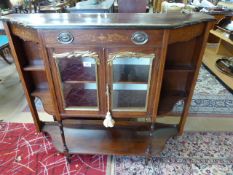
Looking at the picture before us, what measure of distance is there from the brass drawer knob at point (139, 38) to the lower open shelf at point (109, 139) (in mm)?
740

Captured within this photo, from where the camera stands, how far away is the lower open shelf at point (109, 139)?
1.41m

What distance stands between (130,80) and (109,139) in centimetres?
59

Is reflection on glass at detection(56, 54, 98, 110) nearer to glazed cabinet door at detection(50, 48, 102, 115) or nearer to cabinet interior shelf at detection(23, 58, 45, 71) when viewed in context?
glazed cabinet door at detection(50, 48, 102, 115)

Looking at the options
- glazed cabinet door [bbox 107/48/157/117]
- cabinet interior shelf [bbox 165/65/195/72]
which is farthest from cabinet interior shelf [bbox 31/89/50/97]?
cabinet interior shelf [bbox 165/65/195/72]

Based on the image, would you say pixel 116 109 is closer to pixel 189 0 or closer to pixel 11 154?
pixel 11 154

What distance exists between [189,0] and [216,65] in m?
2.34

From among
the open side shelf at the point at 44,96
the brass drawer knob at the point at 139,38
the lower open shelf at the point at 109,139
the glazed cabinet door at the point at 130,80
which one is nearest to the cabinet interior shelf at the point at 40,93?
the open side shelf at the point at 44,96

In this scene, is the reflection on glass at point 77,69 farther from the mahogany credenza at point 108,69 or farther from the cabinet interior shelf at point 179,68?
the cabinet interior shelf at point 179,68

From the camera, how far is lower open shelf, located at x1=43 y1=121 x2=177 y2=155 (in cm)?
141

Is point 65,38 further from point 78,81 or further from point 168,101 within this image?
point 168,101

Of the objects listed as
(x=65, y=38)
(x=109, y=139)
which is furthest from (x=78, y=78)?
(x=109, y=139)

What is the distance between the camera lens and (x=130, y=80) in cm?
117

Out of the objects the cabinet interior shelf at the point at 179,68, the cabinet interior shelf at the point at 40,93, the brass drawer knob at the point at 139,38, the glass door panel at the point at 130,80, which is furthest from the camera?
the cabinet interior shelf at the point at 40,93

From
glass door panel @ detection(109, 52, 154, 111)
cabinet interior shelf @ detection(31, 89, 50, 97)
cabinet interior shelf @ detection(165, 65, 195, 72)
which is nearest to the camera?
glass door panel @ detection(109, 52, 154, 111)
